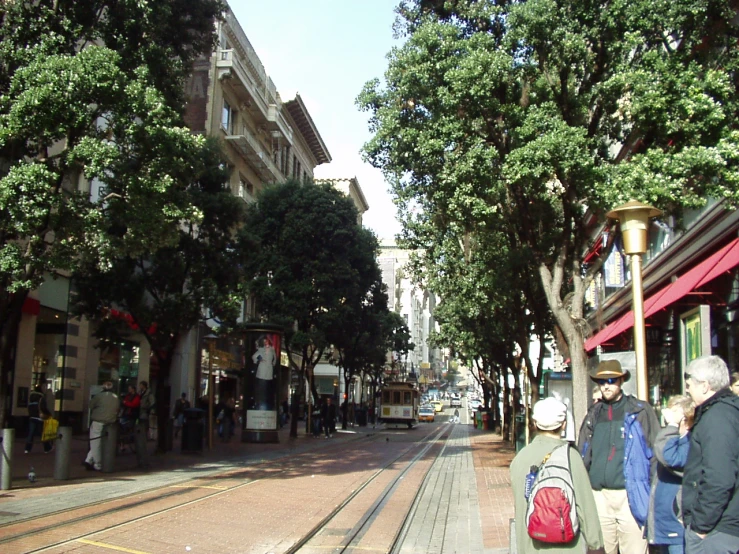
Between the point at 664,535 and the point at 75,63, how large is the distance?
11481 millimetres

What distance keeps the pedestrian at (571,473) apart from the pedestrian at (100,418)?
1234cm

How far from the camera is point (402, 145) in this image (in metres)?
14.7

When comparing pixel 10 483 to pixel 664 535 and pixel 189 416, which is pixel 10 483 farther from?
pixel 664 535

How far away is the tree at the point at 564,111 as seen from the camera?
480 inches

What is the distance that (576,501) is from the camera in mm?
4379

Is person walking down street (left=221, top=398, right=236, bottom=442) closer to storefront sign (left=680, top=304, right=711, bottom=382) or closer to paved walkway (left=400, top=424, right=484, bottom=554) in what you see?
paved walkway (left=400, top=424, right=484, bottom=554)

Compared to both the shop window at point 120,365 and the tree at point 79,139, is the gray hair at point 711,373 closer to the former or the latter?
the tree at point 79,139

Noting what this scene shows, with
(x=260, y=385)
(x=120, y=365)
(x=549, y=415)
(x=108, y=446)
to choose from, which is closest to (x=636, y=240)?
(x=549, y=415)

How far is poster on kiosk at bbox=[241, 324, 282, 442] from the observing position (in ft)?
90.7

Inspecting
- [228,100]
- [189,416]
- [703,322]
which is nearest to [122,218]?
[189,416]

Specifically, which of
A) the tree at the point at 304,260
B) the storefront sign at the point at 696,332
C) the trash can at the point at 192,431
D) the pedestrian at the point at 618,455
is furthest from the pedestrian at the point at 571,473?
the tree at the point at 304,260

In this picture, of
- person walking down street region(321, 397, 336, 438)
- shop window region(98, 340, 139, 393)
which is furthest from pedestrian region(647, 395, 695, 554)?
person walking down street region(321, 397, 336, 438)

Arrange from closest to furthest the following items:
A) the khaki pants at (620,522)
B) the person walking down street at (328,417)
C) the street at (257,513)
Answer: the khaki pants at (620,522) → the street at (257,513) → the person walking down street at (328,417)

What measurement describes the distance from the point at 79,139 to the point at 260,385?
14825mm
